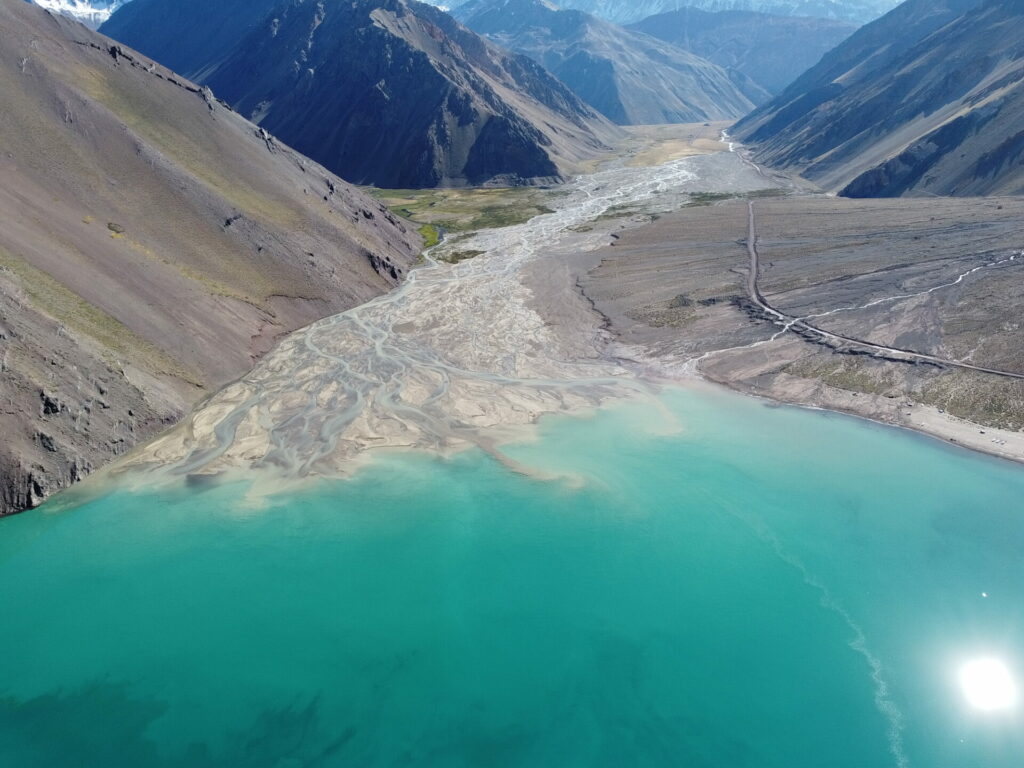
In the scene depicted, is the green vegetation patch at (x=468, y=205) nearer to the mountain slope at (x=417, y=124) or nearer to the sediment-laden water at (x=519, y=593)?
the mountain slope at (x=417, y=124)

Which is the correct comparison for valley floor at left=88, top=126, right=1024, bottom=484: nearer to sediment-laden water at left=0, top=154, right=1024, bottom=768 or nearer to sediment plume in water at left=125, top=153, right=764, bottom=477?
sediment plume in water at left=125, top=153, right=764, bottom=477

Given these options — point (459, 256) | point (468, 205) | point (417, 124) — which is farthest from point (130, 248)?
point (417, 124)

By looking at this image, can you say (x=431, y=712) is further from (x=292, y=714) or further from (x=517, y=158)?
(x=517, y=158)

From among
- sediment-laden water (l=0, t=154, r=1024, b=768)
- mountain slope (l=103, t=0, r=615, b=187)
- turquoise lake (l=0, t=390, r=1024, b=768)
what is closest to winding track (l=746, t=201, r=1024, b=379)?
sediment-laden water (l=0, t=154, r=1024, b=768)

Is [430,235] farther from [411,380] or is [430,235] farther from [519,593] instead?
[519,593]

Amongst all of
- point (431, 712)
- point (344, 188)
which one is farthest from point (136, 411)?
point (344, 188)

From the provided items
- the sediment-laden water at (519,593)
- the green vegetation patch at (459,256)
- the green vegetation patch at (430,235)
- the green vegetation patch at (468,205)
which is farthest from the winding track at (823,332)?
the green vegetation patch at (468,205)
